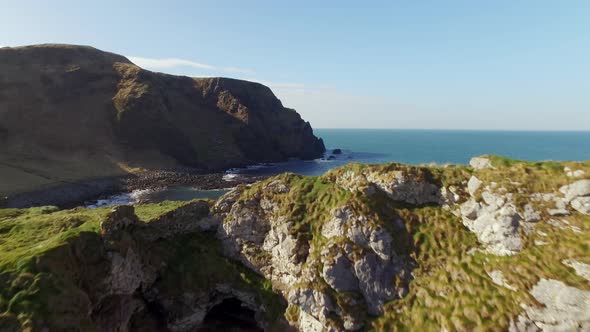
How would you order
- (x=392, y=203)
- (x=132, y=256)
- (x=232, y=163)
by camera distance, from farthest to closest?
1. (x=232, y=163)
2. (x=392, y=203)
3. (x=132, y=256)

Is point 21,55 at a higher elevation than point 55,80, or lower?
higher

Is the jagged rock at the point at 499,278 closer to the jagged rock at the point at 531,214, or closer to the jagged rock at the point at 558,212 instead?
the jagged rock at the point at 531,214

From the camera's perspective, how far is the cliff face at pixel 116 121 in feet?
353

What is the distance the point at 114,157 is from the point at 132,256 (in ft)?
367

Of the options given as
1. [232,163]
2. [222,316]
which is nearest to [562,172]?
[222,316]

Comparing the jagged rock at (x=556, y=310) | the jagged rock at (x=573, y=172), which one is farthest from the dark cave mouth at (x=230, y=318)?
the jagged rock at (x=573, y=172)

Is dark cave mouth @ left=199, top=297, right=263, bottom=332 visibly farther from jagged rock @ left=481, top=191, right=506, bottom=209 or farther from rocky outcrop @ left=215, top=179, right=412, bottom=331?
jagged rock @ left=481, top=191, right=506, bottom=209

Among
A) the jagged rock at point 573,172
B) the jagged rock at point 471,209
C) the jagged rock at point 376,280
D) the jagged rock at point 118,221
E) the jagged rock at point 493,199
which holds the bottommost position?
the jagged rock at point 376,280

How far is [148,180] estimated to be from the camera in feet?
335

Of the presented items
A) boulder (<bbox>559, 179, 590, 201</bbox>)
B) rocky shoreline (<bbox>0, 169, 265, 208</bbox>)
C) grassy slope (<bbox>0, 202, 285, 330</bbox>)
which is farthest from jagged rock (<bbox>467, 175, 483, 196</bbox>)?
rocky shoreline (<bbox>0, 169, 265, 208</bbox>)

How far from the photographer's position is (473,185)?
24.2 m

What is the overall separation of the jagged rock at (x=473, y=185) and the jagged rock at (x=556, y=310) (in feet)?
24.7

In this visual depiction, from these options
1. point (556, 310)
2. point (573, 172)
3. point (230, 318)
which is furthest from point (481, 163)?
point (230, 318)

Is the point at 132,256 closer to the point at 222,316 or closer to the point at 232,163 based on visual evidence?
the point at 222,316
